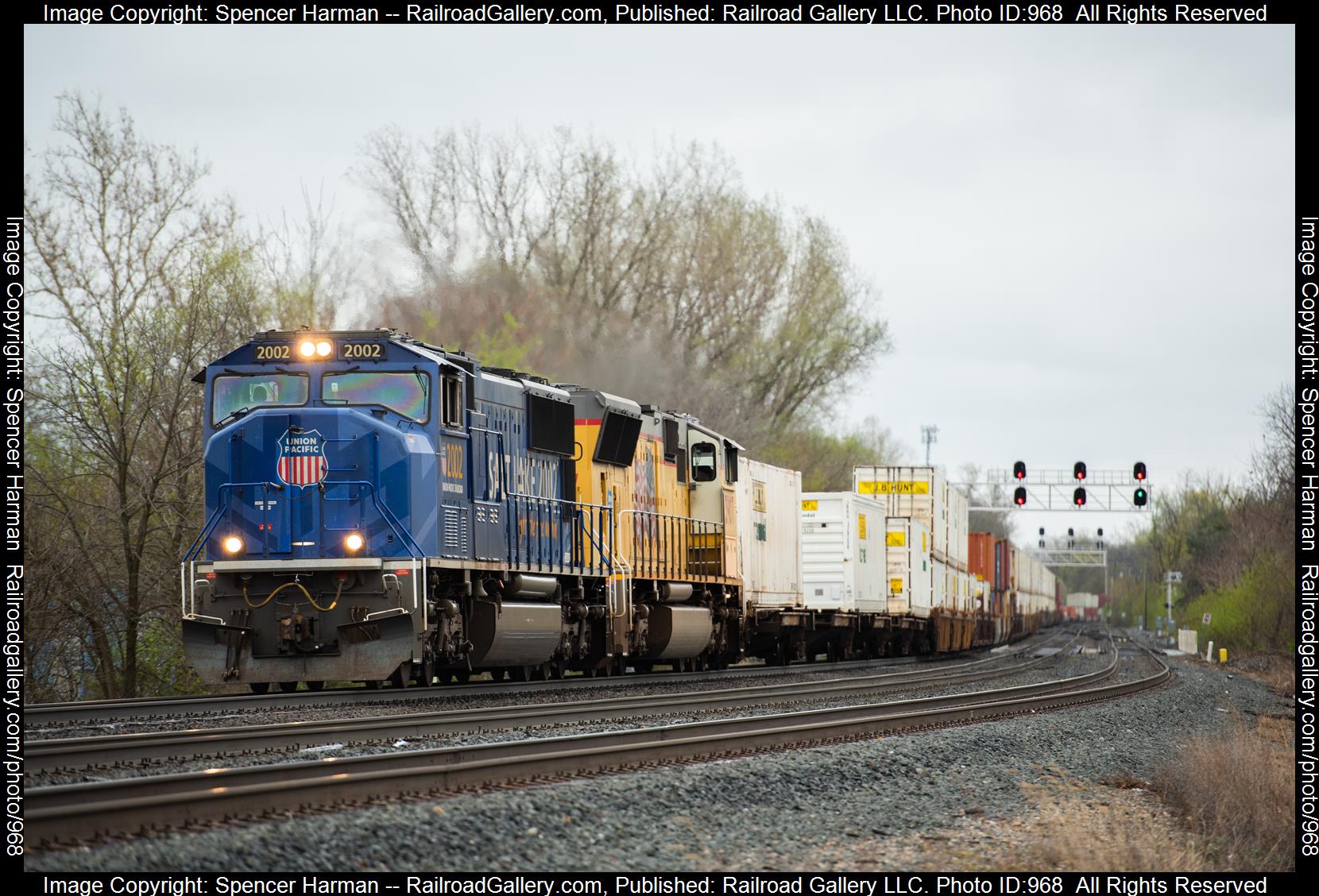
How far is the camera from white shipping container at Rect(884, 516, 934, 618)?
107 feet

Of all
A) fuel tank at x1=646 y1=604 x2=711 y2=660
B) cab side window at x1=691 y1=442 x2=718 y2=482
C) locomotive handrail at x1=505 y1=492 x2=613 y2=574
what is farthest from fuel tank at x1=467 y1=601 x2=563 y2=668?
cab side window at x1=691 y1=442 x2=718 y2=482

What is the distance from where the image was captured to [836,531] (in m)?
29.5

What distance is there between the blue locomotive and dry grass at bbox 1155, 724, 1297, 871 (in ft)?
24.3

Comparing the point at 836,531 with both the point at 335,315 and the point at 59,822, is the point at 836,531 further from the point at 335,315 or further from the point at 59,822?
the point at 59,822

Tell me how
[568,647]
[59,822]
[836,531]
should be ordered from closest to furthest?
1. [59,822]
2. [568,647]
3. [836,531]

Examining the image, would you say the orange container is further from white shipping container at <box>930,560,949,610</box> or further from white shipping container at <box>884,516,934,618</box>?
white shipping container at <box>884,516,934,618</box>

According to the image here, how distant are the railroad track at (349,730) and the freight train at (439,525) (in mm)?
1932

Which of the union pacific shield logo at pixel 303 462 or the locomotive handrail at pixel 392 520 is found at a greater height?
the union pacific shield logo at pixel 303 462

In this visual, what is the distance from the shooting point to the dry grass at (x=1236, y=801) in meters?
8.62

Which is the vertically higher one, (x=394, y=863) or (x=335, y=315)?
(x=335, y=315)

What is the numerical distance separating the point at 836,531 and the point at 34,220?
1618 cm

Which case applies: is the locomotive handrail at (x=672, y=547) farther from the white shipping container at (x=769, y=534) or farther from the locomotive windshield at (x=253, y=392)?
the locomotive windshield at (x=253, y=392)

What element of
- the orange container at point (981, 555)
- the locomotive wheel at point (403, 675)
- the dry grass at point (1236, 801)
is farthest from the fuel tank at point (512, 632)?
the orange container at point (981, 555)

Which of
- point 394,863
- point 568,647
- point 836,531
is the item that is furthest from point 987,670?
point 394,863
